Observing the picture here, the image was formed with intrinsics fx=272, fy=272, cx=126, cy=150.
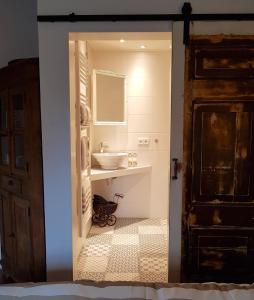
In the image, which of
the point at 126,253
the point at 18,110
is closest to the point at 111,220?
the point at 126,253

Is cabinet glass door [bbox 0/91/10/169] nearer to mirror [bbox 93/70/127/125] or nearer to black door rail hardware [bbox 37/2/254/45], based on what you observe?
black door rail hardware [bbox 37/2/254/45]

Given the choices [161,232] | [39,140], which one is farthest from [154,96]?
[39,140]

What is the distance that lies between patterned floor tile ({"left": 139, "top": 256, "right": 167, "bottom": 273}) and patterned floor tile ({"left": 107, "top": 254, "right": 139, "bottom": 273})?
0.20 feet

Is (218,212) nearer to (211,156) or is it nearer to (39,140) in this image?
(211,156)

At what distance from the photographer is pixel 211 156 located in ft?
6.61

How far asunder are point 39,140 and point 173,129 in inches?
40.0

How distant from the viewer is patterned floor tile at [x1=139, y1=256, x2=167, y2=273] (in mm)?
2619

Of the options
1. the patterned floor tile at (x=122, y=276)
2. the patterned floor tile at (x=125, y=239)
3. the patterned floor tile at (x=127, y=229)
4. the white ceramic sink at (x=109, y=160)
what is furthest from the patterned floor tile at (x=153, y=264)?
the white ceramic sink at (x=109, y=160)

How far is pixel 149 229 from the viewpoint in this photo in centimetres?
359

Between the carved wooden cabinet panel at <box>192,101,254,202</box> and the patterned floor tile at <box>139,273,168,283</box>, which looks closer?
the carved wooden cabinet panel at <box>192,101,254,202</box>

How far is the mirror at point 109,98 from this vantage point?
3585mm

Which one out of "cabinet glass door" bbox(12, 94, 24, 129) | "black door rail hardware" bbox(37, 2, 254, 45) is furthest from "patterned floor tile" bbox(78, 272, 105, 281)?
"black door rail hardware" bbox(37, 2, 254, 45)

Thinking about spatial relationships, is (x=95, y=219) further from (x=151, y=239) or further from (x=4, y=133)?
(x=4, y=133)

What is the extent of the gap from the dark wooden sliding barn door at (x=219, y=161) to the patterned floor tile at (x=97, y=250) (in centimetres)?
111
